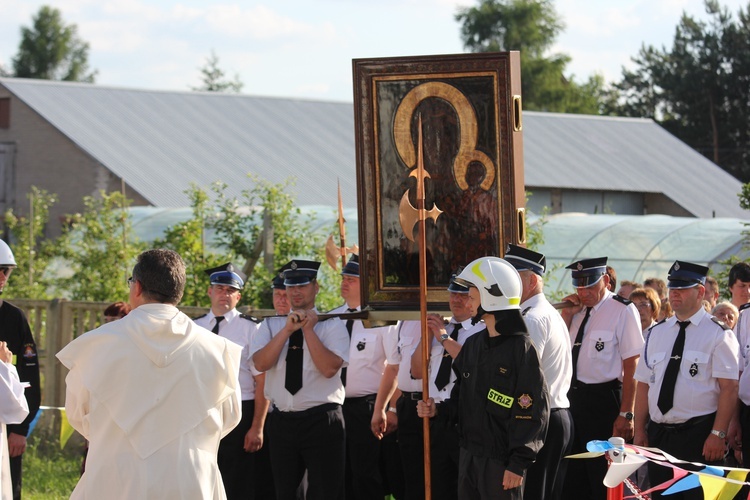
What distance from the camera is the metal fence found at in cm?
1437

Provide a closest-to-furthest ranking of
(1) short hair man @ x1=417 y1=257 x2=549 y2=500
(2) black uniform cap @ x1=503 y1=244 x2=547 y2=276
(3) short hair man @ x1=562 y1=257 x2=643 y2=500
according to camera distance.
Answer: (1) short hair man @ x1=417 y1=257 x2=549 y2=500 < (2) black uniform cap @ x1=503 y1=244 x2=547 y2=276 < (3) short hair man @ x1=562 y1=257 x2=643 y2=500

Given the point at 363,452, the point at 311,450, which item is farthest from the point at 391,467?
the point at 311,450

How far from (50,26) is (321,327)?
70.8 meters

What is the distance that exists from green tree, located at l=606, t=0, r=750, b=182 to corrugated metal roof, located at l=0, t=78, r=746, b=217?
48.7 feet

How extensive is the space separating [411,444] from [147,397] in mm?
3792

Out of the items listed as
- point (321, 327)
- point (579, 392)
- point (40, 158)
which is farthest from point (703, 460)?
point (40, 158)

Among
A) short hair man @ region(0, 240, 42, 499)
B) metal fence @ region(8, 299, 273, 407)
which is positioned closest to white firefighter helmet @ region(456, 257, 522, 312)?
short hair man @ region(0, 240, 42, 499)

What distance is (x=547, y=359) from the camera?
7.30 meters

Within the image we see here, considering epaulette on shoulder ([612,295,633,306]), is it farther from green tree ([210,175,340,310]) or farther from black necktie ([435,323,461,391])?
green tree ([210,175,340,310])

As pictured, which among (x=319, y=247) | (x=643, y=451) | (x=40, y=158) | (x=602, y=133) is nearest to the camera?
(x=643, y=451)

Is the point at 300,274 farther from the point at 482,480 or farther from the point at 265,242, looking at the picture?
the point at 265,242

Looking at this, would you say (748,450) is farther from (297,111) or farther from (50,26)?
(50,26)

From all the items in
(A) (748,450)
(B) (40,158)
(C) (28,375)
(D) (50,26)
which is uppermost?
(D) (50,26)

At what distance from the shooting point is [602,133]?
44.7 m
